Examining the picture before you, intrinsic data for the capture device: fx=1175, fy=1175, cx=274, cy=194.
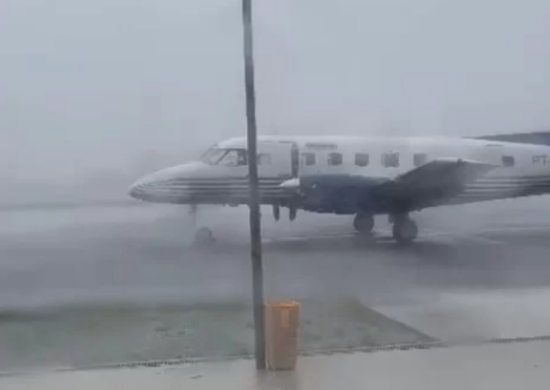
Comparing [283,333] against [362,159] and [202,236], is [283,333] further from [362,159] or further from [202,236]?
[362,159]

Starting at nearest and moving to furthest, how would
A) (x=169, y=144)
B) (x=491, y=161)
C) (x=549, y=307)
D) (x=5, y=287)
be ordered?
(x=549, y=307) → (x=5, y=287) → (x=169, y=144) → (x=491, y=161)

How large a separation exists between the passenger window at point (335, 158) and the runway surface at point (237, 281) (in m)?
0.85

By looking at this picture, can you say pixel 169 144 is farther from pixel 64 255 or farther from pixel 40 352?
pixel 40 352

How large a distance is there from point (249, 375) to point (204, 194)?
9415 mm

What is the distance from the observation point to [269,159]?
16.8 metres

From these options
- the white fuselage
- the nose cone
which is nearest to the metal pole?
the nose cone

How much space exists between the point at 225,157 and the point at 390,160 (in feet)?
9.28

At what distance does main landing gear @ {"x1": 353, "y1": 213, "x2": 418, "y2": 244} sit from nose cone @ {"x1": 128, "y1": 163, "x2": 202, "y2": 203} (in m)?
2.54

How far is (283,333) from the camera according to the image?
7.51 m

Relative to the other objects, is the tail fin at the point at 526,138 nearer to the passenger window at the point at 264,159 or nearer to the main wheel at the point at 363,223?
the main wheel at the point at 363,223

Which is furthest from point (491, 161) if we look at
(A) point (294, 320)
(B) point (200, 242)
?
(A) point (294, 320)

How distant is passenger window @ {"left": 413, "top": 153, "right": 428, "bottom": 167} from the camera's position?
17.2 metres

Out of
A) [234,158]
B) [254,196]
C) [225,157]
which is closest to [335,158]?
[234,158]

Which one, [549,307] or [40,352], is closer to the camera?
[40,352]
